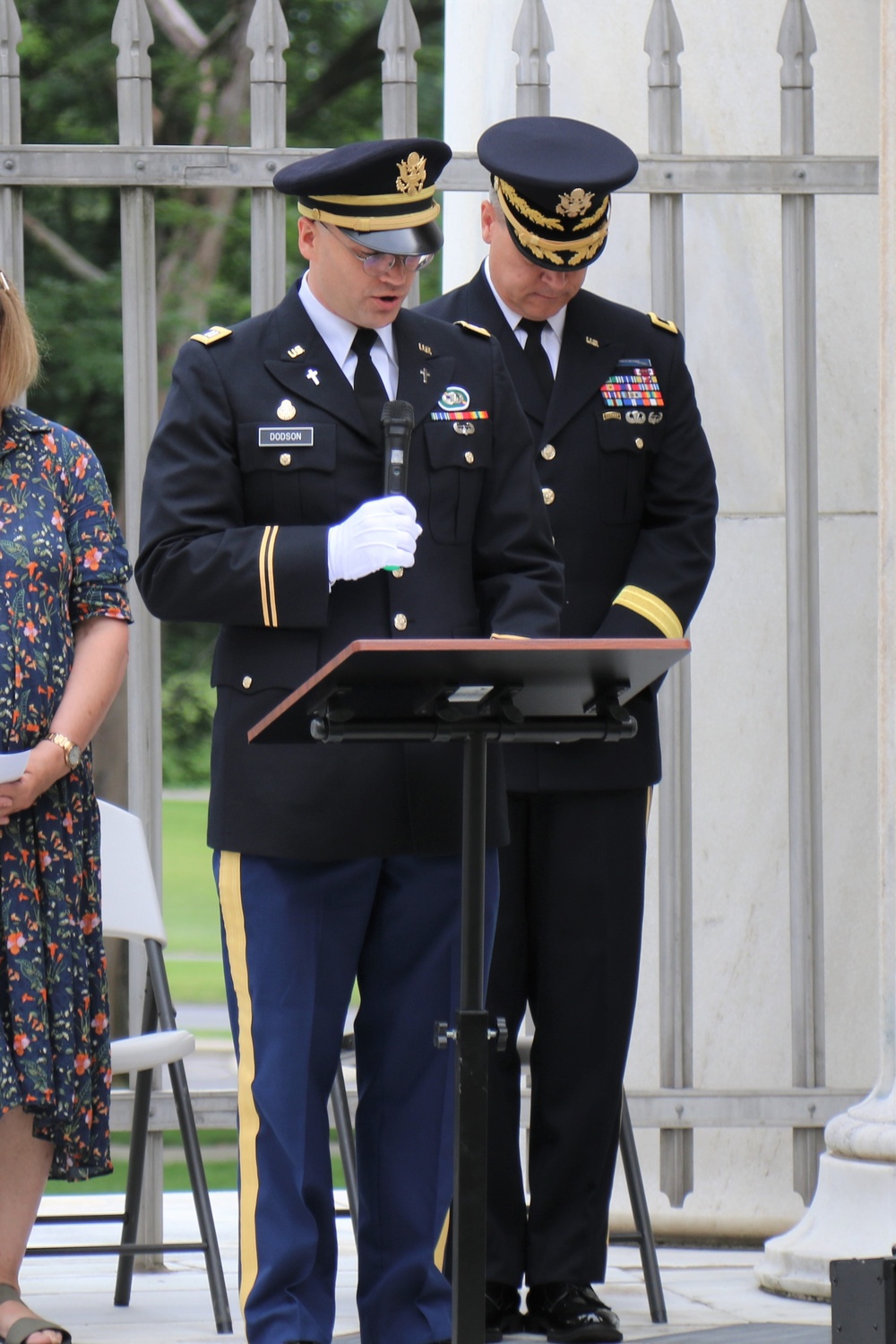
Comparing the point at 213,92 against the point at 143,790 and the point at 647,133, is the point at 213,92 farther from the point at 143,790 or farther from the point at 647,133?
the point at 143,790

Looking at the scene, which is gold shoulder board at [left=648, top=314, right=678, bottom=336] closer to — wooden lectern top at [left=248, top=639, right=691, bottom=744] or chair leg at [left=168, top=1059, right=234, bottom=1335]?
wooden lectern top at [left=248, top=639, right=691, bottom=744]

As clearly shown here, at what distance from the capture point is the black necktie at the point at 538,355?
12.4ft

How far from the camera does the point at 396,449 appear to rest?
2.90 m

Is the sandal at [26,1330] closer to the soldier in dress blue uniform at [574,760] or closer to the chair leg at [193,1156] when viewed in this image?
the chair leg at [193,1156]

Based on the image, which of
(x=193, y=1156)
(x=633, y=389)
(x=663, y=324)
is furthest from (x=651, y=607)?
(x=193, y=1156)

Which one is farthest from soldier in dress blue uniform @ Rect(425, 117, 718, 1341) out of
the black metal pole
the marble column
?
the black metal pole

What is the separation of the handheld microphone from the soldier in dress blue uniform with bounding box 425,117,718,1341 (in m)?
0.81

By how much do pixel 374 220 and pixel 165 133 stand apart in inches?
287

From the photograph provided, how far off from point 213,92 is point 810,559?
229 inches

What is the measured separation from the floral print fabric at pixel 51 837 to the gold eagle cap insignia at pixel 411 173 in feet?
2.84

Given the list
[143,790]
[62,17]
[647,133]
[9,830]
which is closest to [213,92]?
[62,17]

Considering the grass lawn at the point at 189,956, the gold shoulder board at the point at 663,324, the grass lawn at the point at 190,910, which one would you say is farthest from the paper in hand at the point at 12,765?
the grass lawn at the point at 190,910

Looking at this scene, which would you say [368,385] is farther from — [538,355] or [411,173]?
[538,355]

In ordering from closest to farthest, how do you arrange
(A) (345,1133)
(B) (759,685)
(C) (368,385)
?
(C) (368,385), (A) (345,1133), (B) (759,685)
